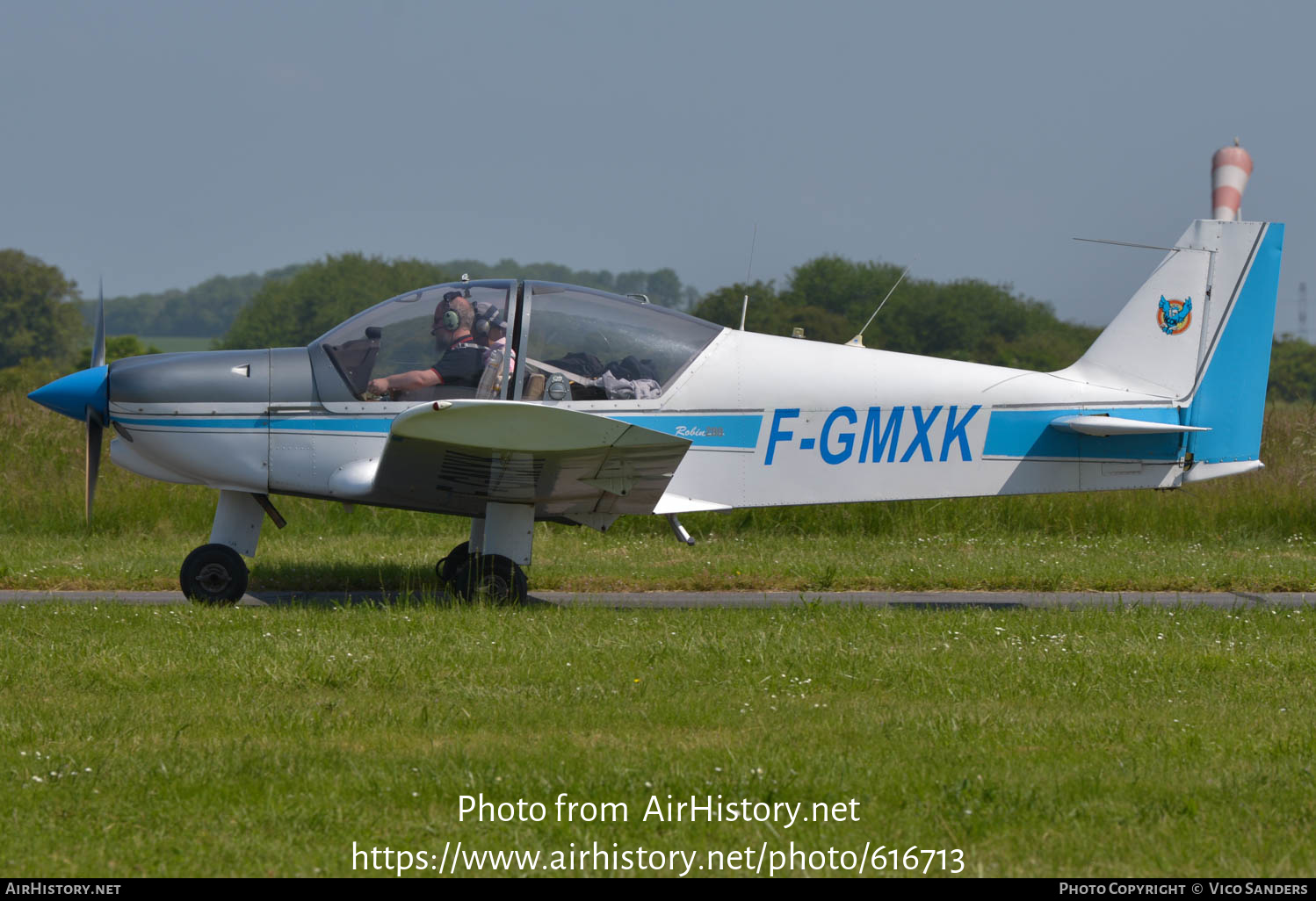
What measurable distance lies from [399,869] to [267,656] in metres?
2.66

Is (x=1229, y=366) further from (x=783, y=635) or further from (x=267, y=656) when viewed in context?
(x=267, y=656)

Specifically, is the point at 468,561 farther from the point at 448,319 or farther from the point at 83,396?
the point at 83,396

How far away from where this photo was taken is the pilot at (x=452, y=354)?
7348mm

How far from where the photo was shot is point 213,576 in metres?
7.62

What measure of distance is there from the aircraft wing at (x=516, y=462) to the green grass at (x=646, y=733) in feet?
2.59

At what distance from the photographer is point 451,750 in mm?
4461

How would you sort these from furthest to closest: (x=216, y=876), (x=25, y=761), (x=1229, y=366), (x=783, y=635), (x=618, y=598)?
(x=618, y=598) < (x=1229, y=366) < (x=783, y=635) < (x=25, y=761) < (x=216, y=876)

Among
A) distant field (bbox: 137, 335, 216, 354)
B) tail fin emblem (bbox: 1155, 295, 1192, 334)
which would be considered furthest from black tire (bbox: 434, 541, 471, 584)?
distant field (bbox: 137, 335, 216, 354)

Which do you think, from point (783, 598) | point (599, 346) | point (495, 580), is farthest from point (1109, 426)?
point (495, 580)

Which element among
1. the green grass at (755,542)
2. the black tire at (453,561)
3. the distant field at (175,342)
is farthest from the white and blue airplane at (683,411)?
the distant field at (175,342)

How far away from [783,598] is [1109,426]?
8.62 feet

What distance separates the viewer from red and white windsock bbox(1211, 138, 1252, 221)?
26.8 ft

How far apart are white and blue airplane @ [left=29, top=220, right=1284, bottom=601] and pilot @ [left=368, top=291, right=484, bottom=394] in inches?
1.9

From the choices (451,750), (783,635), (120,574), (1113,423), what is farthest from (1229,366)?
(120,574)
